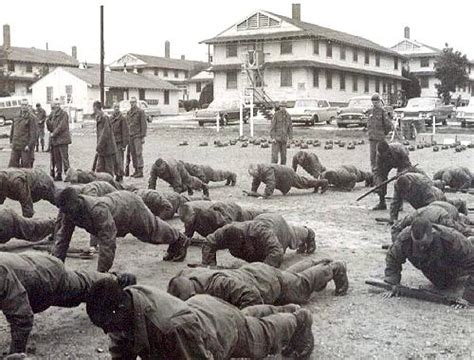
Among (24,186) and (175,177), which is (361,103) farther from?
(24,186)

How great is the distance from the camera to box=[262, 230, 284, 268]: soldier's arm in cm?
773

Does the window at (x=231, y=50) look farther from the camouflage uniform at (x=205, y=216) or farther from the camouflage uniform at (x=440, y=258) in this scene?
the camouflage uniform at (x=440, y=258)

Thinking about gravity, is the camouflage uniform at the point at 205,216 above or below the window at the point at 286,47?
below

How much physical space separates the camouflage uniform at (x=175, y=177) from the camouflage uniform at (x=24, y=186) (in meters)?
3.27

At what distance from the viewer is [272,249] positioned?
779 centimetres

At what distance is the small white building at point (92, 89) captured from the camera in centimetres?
5331

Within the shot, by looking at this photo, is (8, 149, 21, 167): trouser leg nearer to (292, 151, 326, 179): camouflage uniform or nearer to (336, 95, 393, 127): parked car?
(292, 151, 326, 179): camouflage uniform

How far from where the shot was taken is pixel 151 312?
14.9 feet

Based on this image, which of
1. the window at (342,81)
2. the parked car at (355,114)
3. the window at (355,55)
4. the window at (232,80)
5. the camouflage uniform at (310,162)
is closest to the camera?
the camouflage uniform at (310,162)

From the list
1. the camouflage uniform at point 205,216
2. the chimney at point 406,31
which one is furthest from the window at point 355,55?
the camouflage uniform at point 205,216

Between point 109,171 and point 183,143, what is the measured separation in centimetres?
1256

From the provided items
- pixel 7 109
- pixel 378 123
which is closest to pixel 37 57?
pixel 7 109

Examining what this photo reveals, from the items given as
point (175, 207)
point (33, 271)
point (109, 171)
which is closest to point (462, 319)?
point (33, 271)

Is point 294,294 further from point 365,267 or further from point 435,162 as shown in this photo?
point 435,162
